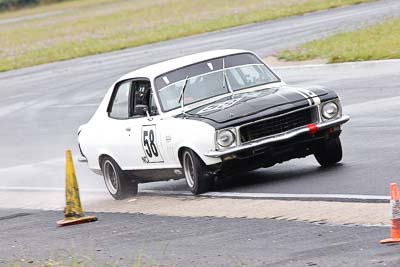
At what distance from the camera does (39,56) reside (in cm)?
4681

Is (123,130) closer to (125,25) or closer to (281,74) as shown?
(281,74)

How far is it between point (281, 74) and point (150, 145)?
13033mm

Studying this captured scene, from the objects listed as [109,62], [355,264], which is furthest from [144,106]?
[109,62]

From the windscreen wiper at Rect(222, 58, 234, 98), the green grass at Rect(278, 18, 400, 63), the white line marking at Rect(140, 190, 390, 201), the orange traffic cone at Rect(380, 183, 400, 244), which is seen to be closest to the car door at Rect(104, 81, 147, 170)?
the white line marking at Rect(140, 190, 390, 201)

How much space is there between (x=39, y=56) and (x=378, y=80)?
27.2 m

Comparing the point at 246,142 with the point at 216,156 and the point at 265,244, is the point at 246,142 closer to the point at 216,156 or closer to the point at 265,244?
the point at 216,156

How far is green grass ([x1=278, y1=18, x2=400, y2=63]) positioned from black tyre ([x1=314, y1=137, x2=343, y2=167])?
459 inches

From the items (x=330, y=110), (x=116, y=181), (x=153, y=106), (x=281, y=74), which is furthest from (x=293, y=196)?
(x=281, y=74)

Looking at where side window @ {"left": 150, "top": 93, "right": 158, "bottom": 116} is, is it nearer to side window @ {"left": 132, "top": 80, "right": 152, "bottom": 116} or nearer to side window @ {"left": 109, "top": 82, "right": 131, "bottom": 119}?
side window @ {"left": 132, "top": 80, "right": 152, "bottom": 116}

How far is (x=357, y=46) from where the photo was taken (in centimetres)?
2736

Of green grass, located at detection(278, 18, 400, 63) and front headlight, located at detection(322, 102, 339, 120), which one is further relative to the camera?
green grass, located at detection(278, 18, 400, 63)

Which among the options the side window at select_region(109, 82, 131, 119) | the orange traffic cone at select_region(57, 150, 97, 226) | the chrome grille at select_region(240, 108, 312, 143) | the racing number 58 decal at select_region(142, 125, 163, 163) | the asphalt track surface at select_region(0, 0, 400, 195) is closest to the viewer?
the orange traffic cone at select_region(57, 150, 97, 226)

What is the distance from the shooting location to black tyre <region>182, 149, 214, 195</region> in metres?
12.1

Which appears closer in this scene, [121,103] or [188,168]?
[188,168]
